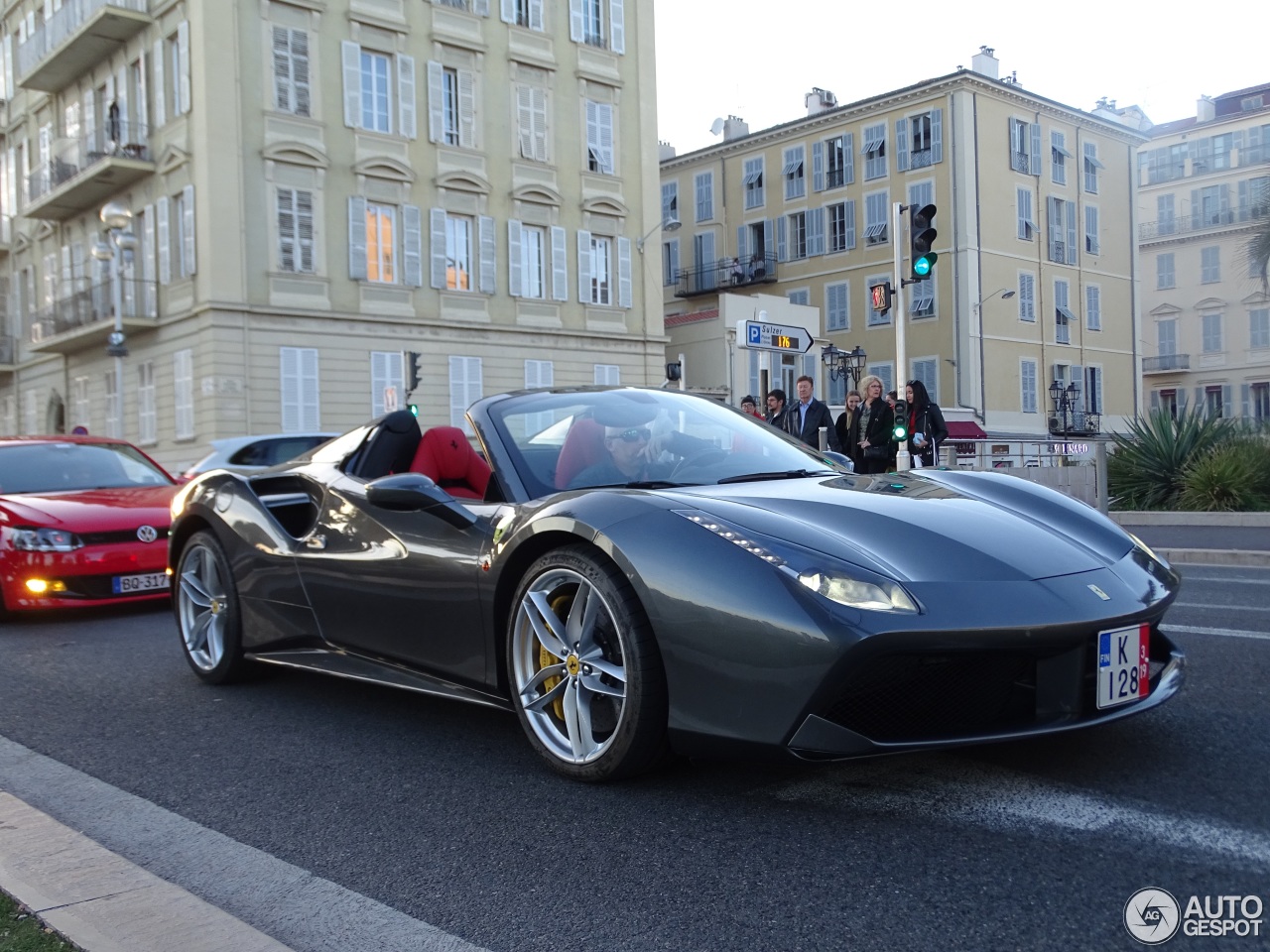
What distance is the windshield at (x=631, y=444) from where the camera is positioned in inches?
158

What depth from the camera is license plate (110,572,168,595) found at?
7.99 metres

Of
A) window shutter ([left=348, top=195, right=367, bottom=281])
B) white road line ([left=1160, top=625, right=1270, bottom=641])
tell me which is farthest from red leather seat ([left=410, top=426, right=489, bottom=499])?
window shutter ([left=348, top=195, right=367, bottom=281])

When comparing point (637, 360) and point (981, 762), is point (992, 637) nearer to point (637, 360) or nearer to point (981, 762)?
point (981, 762)

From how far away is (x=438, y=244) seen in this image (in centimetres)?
3156

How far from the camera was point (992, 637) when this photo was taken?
286 cm

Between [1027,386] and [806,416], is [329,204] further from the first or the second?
[1027,386]

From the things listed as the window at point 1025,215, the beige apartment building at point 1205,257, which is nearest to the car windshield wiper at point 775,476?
the window at point 1025,215

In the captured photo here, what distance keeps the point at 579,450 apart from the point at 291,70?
28119mm

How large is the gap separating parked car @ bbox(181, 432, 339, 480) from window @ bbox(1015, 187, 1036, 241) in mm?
38667

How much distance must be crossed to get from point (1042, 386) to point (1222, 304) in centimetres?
1848

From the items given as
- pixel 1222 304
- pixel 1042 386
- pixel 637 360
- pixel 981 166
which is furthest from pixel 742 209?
pixel 1222 304

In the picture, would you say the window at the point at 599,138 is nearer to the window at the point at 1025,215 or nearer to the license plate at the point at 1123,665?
the window at the point at 1025,215

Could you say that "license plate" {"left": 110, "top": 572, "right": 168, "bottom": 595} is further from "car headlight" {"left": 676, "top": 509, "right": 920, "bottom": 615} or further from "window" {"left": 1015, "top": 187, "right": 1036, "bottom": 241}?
"window" {"left": 1015, "top": 187, "right": 1036, "bottom": 241}

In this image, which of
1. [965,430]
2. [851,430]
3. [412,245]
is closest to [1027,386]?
[965,430]
